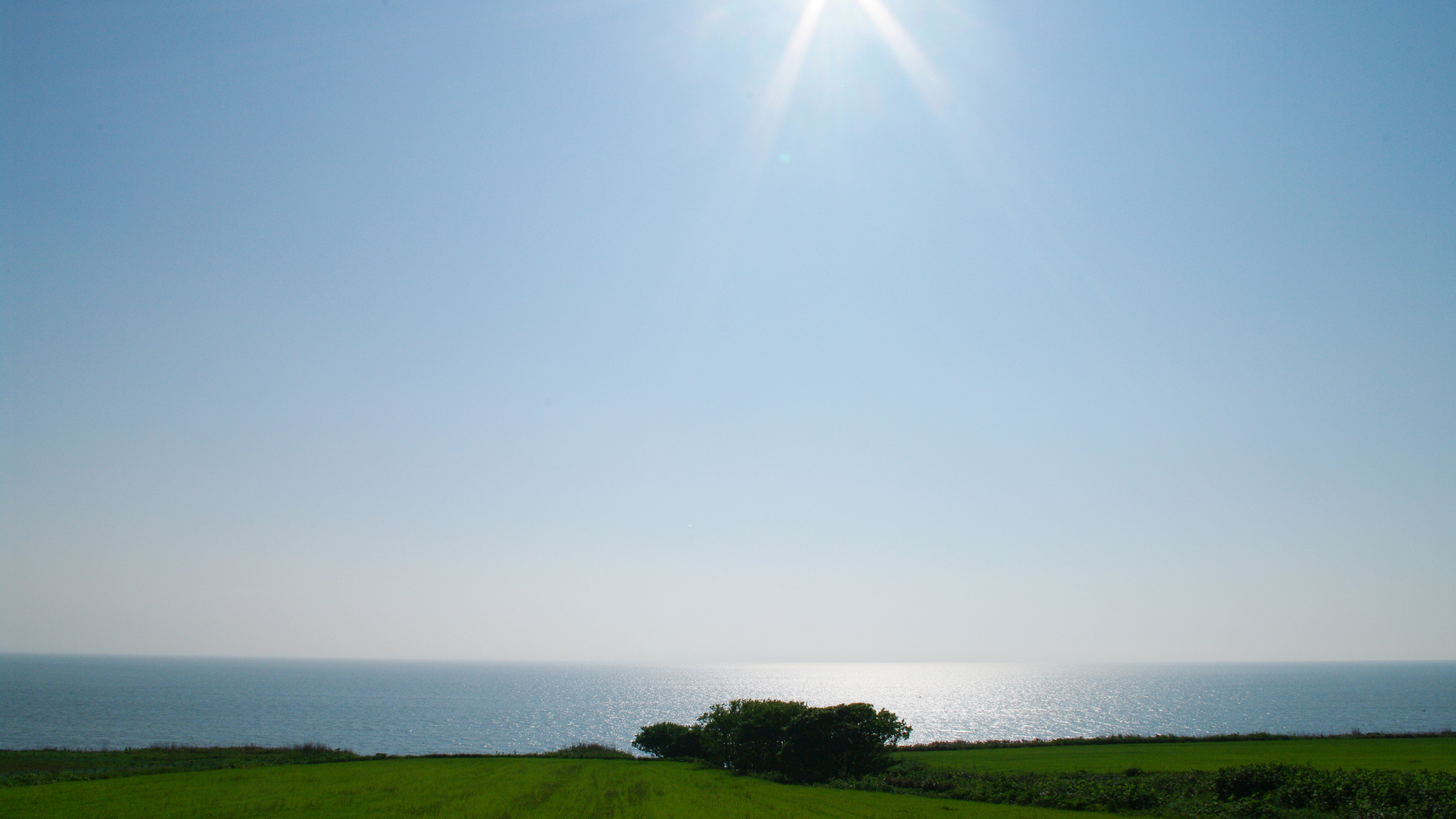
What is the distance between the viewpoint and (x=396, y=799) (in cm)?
3731

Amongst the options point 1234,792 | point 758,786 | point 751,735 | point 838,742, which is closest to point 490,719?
point 751,735

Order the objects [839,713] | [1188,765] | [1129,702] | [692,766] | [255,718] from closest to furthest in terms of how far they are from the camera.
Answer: [1188,765] → [839,713] → [692,766] → [255,718] → [1129,702]

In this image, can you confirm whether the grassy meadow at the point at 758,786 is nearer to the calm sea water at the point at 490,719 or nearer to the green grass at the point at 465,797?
the green grass at the point at 465,797

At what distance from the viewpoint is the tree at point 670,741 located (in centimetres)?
6456

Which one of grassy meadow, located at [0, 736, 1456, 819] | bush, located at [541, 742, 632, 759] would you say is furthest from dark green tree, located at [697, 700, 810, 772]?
bush, located at [541, 742, 632, 759]

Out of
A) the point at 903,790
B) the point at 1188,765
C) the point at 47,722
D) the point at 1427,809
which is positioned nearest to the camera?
the point at 1427,809

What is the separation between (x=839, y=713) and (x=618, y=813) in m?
21.2

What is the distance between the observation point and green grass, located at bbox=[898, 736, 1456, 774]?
45.4 meters

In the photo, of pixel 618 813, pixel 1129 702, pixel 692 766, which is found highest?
pixel 618 813

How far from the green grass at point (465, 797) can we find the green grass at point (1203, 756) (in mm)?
13588

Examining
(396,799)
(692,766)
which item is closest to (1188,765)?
(692,766)

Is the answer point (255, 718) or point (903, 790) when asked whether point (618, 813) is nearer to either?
point (903, 790)

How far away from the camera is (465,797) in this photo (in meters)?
38.0

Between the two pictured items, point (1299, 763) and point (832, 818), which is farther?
point (1299, 763)
